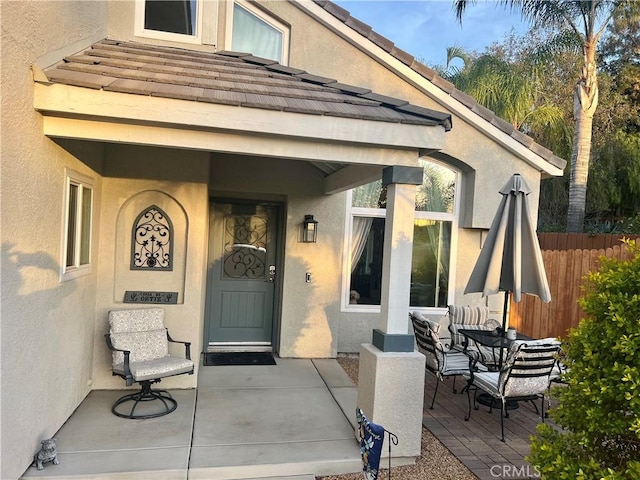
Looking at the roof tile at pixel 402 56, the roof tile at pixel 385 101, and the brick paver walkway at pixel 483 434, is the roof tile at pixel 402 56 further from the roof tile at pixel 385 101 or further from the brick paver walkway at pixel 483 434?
the brick paver walkway at pixel 483 434

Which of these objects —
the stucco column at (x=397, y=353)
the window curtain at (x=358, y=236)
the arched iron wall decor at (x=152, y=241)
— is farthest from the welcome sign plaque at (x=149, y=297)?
the window curtain at (x=358, y=236)

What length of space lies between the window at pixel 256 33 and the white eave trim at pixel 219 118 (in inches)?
141

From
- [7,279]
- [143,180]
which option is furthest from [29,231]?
[143,180]

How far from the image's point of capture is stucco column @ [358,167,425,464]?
13.7ft

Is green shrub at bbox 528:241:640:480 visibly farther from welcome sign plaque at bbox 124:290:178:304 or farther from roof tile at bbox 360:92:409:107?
welcome sign plaque at bbox 124:290:178:304

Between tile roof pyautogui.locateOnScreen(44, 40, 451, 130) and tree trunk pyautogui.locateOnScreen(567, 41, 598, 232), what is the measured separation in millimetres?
10299

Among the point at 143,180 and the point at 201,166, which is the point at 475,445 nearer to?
the point at 201,166

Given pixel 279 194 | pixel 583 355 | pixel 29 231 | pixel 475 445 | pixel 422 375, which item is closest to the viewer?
pixel 583 355

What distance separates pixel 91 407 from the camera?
486 cm

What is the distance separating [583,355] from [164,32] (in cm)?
625

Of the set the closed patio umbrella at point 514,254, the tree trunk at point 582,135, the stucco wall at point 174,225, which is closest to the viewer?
the closed patio umbrella at point 514,254

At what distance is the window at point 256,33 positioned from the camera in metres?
6.80

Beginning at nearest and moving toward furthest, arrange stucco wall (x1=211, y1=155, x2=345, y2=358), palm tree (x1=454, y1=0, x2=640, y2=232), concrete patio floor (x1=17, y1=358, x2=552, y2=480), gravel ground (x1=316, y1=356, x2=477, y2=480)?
concrete patio floor (x1=17, y1=358, x2=552, y2=480), gravel ground (x1=316, y1=356, x2=477, y2=480), stucco wall (x1=211, y1=155, x2=345, y2=358), palm tree (x1=454, y1=0, x2=640, y2=232)

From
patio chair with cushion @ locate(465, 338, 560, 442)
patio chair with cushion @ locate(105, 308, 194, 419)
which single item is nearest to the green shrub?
patio chair with cushion @ locate(465, 338, 560, 442)
